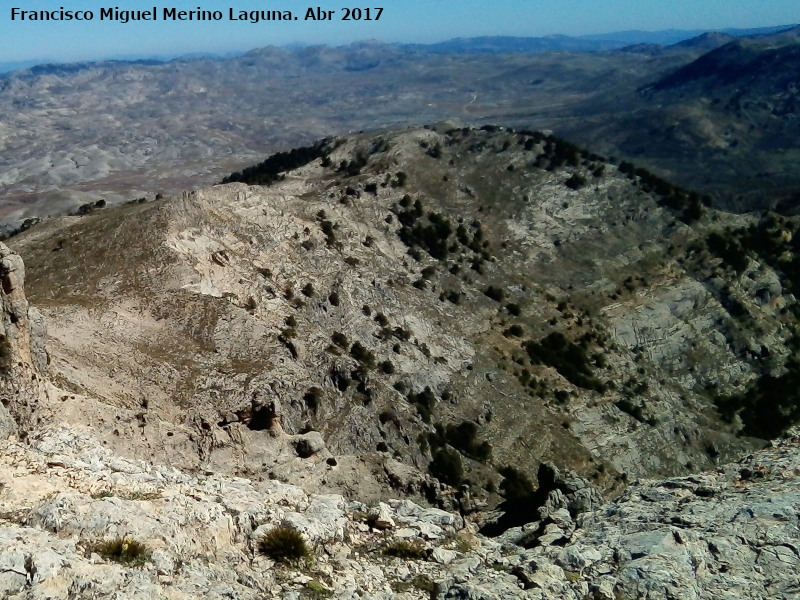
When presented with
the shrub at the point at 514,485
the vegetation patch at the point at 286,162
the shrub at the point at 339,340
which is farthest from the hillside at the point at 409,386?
the vegetation patch at the point at 286,162

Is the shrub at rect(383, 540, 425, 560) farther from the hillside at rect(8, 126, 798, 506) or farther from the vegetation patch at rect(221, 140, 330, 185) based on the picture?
the vegetation patch at rect(221, 140, 330, 185)

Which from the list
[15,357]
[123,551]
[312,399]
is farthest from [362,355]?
[123,551]

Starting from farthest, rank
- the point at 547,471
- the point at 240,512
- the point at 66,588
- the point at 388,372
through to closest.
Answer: the point at 388,372
the point at 547,471
the point at 240,512
the point at 66,588

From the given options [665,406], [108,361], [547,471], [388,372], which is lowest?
[665,406]

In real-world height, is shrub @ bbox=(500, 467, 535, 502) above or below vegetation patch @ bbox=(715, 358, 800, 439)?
above

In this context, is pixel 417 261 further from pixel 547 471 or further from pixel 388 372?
pixel 547 471

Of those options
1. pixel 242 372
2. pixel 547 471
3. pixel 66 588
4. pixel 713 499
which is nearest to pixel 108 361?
pixel 242 372

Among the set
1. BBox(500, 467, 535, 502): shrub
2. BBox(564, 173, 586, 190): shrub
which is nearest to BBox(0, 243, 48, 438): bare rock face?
BBox(500, 467, 535, 502): shrub
